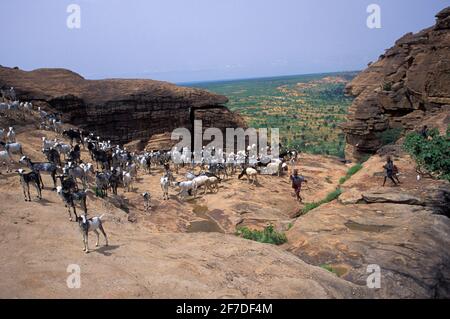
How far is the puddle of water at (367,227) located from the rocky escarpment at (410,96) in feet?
62.0

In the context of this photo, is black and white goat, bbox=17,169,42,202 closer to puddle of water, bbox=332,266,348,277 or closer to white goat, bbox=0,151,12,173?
white goat, bbox=0,151,12,173

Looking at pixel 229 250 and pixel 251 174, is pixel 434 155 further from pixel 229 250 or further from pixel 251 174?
pixel 229 250

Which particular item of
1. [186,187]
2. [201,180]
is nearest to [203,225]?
[186,187]

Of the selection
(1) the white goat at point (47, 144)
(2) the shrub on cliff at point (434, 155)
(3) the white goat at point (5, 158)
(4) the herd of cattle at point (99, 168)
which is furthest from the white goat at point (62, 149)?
(2) the shrub on cliff at point (434, 155)

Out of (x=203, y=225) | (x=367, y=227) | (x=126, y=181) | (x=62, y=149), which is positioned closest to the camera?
(x=367, y=227)

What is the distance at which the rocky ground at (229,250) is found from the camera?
23.2ft

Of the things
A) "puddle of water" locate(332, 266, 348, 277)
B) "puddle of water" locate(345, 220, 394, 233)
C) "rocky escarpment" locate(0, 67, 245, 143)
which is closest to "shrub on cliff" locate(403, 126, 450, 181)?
"puddle of water" locate(345, 220, 394, 233)

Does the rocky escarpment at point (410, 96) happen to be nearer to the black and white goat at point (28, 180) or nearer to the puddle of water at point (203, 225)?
the puddle of water at point (203, 225)

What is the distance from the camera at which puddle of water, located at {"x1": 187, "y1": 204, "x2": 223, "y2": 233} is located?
14.8m

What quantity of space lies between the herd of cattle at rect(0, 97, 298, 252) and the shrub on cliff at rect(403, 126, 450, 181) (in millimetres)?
8877

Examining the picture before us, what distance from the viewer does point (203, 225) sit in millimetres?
15344

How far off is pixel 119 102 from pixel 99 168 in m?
13.7
